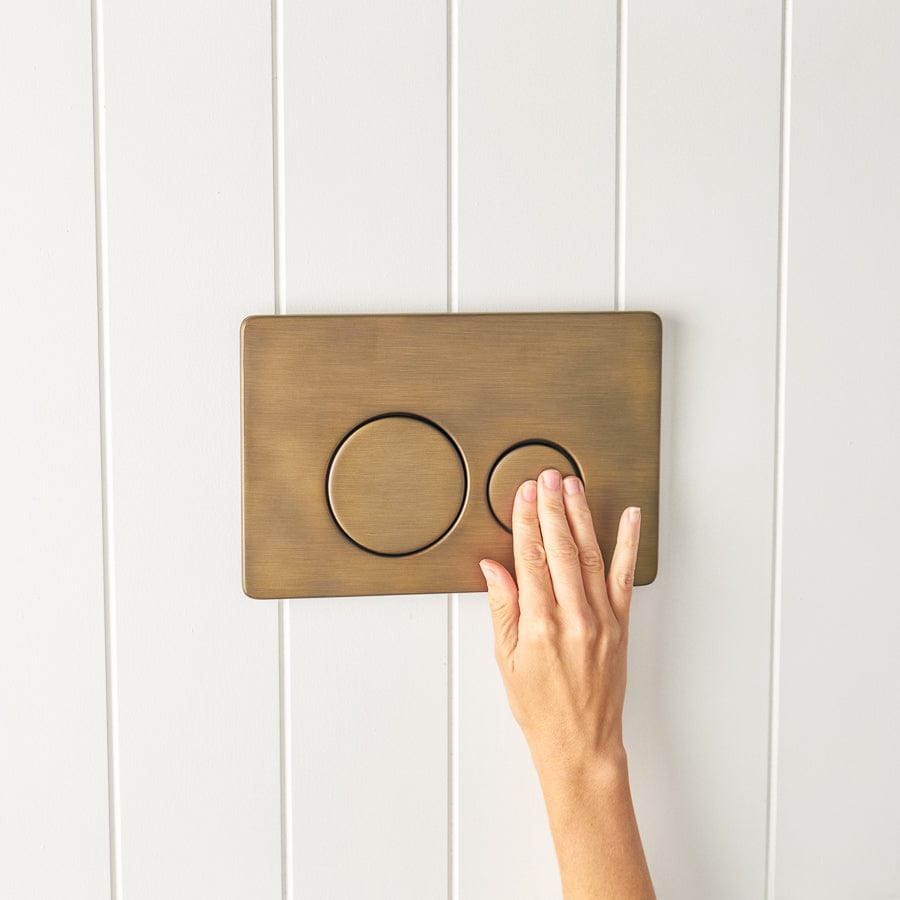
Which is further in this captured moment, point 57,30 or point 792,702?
point 792,702

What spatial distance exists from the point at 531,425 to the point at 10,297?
41cm

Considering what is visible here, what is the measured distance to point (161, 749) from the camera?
771 millimetres

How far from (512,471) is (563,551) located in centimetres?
8

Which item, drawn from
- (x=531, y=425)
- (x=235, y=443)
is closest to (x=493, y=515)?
(x=531, y=425)

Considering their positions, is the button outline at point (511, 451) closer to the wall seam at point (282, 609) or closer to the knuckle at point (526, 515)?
the knuckle at point (526, 515)

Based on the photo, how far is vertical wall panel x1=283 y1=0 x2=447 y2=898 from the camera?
0.75 meters

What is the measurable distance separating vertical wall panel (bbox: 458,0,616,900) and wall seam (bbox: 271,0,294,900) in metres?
0.14

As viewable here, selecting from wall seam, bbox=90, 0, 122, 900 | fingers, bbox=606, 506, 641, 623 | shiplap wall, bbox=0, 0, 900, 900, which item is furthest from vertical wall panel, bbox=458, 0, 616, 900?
wall seam, bbox=90, 0, 122, 900

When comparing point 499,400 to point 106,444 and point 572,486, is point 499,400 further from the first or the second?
point 106,444

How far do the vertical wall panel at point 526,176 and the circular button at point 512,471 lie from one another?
0.08 m

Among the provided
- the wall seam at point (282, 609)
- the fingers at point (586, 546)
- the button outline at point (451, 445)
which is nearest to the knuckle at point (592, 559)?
the fingers at point (586, 546)

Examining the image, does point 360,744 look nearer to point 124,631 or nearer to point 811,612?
point 124,631

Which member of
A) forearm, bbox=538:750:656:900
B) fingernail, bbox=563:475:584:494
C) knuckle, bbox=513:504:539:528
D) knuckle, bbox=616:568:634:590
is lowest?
forearm, bbox=538:750:656:900

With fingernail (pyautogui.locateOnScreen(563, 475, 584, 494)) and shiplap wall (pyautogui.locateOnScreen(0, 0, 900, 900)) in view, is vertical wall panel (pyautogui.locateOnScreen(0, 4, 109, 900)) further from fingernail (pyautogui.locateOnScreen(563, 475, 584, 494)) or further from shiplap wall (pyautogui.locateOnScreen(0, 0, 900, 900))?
fingernail (pyautogui.locateOnScreen(563, 475, 584, 494))
